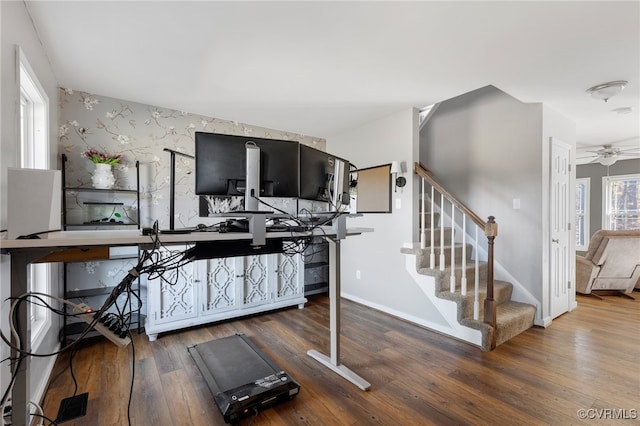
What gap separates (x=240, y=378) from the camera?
6.68 ft

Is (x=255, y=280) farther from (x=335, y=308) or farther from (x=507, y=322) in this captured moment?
(x=507, y=322)

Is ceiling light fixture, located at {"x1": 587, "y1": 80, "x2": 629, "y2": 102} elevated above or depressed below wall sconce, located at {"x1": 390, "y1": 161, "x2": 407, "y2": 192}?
above

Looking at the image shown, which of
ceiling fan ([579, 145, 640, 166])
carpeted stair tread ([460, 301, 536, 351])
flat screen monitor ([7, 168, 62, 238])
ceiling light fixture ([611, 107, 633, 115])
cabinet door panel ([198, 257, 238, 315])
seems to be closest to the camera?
flat screen monitor ([7, 168, 62, 238])

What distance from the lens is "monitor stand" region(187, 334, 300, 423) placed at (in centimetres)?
177

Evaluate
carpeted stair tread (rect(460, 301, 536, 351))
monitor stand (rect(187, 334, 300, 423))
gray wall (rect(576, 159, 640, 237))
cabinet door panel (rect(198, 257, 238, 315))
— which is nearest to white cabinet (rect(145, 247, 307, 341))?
cabinet door panel (rect(198, 257, 238, 315))

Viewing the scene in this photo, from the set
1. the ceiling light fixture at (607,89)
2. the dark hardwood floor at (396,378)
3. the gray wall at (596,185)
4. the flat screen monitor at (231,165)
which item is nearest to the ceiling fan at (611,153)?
the gray wall at (596,185)

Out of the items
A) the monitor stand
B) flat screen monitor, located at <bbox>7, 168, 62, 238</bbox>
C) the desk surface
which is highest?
flat screen monitor, located at <bbox>7, 168, 62, 238</bbox>

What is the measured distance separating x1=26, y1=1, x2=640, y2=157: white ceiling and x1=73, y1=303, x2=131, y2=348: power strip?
1693 millimetres

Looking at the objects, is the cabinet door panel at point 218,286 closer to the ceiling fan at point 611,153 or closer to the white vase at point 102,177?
the white vase at point 102,177

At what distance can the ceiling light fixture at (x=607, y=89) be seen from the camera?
263cm

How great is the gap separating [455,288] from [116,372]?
3168 mm

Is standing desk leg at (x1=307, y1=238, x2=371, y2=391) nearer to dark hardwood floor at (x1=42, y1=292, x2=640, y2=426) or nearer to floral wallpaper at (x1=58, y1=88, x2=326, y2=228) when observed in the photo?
dark hardwood floor at (x1=42, y1=292, x2=640, y2=426)

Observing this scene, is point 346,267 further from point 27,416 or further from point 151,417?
point 27,416

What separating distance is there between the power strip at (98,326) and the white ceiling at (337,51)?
5.56ft
